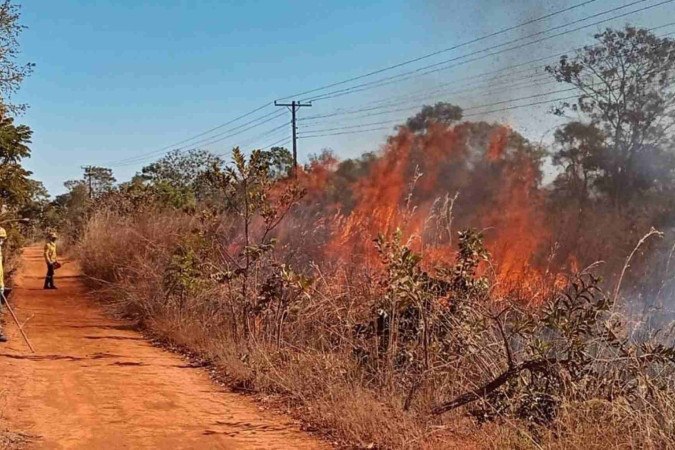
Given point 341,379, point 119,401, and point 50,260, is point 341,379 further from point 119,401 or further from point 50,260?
point 50,260

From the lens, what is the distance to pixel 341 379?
7.57 metres

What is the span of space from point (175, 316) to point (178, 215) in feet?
22.6

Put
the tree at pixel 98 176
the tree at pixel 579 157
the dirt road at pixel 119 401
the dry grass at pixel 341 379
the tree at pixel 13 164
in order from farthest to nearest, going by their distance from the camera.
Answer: the tree at pixel 98 176 < the tree at pixel 579 157 < the tree at pixel 13 164 < the dirt road at pixel 119 401 < the dry grass at pixel 341 379

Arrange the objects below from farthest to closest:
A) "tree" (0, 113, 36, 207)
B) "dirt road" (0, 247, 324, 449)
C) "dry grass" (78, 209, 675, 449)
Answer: "tree" (0, 113, 36, 207), "dirt road" (0, 247, 324, 449), "dry grass" (78, 209, 675, 449)

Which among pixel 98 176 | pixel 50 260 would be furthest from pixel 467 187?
pixel 98 176

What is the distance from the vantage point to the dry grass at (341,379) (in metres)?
5.16

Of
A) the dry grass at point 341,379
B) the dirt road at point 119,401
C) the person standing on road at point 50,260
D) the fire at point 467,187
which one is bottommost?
the dirt road at point 119,401

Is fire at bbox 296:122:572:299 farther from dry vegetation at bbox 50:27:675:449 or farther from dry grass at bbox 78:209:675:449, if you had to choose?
dry grass at bbox 78:209:675:449

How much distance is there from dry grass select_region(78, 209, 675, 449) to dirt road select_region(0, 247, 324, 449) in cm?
42

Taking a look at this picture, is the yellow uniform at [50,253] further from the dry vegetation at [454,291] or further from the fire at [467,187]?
the fire at [467,187]

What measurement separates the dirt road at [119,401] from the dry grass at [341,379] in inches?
16.6

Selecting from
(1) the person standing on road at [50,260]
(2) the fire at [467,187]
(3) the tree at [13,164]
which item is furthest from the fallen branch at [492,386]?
(1) the person standing on road at [50,260]

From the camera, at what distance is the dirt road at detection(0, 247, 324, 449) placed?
20.8 ft


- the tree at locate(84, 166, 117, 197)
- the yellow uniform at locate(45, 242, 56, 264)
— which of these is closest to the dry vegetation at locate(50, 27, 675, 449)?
the yellow uniform at locate(45, 242, 56, 264)
